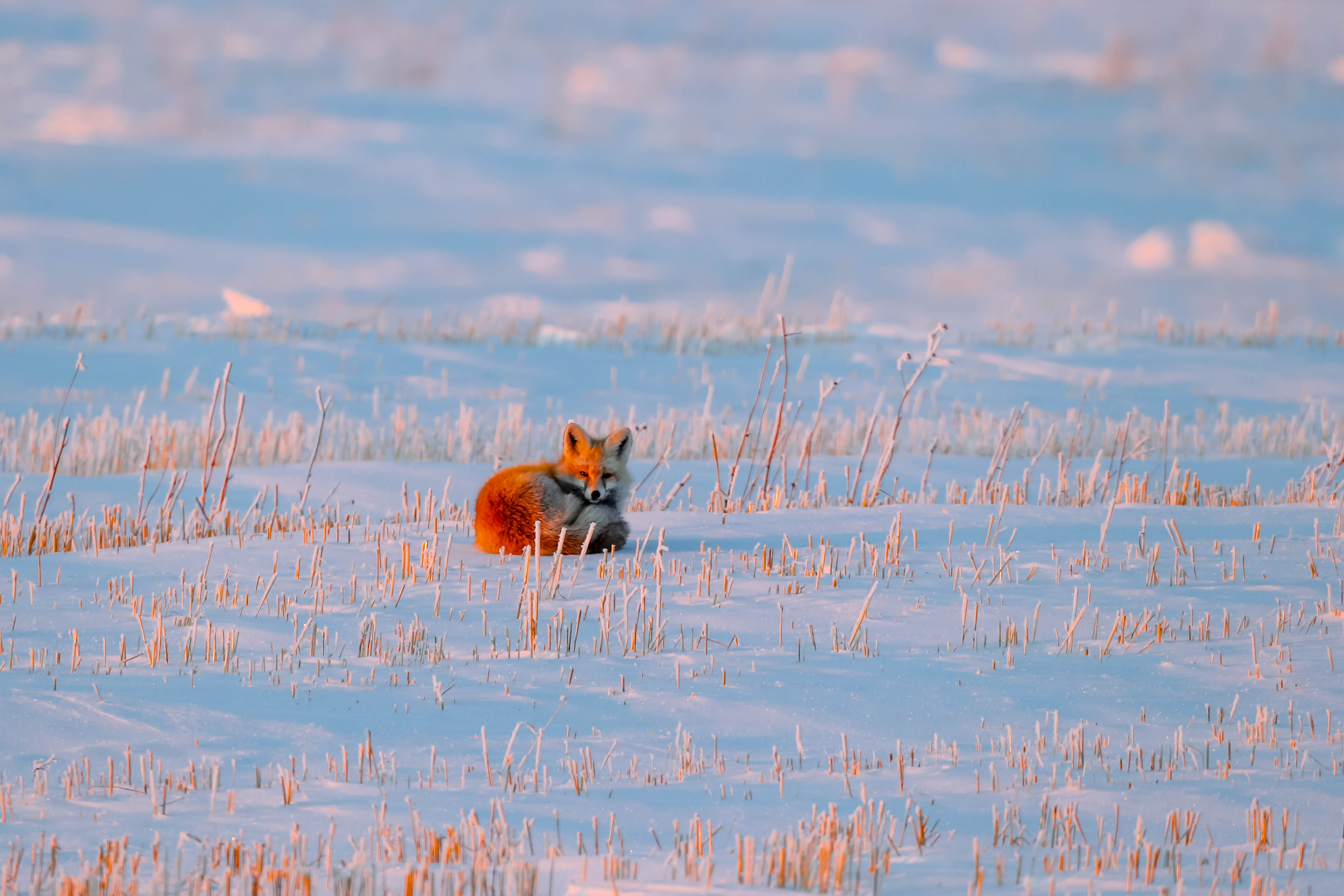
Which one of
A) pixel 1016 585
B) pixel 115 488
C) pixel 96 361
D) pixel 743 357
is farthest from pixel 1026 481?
pixel 96 361

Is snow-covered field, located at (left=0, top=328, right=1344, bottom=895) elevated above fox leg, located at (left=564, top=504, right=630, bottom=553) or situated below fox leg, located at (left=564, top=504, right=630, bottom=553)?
below

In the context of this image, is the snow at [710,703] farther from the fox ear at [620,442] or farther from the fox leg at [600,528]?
the fox ear at [620,442]

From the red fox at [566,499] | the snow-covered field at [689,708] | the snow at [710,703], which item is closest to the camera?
the snow-covered field at [689,708]

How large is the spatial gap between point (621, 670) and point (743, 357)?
61.2 ft

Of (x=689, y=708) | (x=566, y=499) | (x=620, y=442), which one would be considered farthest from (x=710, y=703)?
(x=620, y=442)

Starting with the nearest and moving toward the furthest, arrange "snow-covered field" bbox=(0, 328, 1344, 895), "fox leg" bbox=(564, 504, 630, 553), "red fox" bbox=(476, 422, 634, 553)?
"snow-covered field" bbox=(0, 328, 1344, 895) < "red fox" bbox=(476, 422, 634, 553) < "fox leg" bbox=(564, 504, 630, 553)

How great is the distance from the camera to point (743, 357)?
78.5 feet

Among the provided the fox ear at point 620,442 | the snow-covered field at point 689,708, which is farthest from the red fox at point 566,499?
the snow-covered field at point 689,708

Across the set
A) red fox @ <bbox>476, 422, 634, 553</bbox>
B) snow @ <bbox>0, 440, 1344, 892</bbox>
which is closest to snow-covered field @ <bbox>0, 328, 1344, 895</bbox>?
snow @ <bbox>0, 440, 1344, 892</bbox>

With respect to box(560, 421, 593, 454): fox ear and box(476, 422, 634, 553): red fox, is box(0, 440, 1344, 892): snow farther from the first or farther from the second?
box(560, 421, 593, 454): fox ear

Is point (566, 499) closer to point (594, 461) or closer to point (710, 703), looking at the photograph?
point (594, 461)

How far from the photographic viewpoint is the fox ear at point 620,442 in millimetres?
7574

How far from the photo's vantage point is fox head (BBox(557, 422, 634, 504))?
7445 mm

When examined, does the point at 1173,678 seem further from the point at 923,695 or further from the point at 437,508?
the point at 437,508
